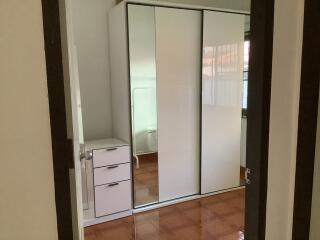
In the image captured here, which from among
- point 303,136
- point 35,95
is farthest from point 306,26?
point 35,95

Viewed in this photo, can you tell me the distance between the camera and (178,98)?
3.05m

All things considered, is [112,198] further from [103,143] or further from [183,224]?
[183,224]

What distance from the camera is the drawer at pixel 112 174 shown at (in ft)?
8.86

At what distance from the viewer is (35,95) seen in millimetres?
783

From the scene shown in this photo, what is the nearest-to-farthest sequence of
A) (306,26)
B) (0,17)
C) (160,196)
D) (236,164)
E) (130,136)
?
1. (0,17)
2. (306,26)
3. (130,136)
4. (160,196)
5. (236,164)

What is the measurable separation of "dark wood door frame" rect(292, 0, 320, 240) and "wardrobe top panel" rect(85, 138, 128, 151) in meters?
1.89

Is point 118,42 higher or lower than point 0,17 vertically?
higher

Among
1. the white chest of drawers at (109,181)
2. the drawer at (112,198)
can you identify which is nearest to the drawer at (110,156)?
the white chest of drawers at (109,181)

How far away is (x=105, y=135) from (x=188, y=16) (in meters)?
1.60

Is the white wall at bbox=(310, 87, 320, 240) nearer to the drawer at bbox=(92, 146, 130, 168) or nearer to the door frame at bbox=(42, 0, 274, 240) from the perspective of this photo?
the door frame at bbox=(42, 0, 274, 240)

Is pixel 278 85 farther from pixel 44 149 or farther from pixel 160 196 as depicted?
pixel 160 196

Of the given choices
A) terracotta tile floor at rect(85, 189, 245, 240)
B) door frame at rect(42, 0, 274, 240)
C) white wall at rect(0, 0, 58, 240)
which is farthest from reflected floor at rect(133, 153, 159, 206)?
white wall at rect(0, 0, 58, 240)

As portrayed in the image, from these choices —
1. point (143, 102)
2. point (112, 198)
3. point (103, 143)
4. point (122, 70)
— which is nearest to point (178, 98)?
point (143, 102)

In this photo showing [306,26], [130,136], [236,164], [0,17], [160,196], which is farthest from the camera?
[236,164]
